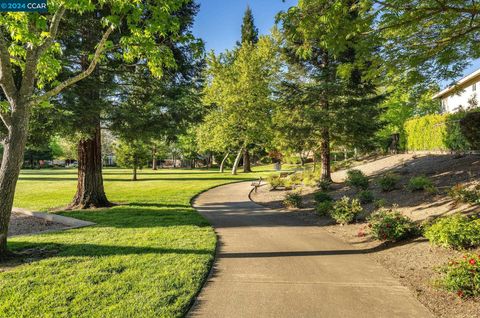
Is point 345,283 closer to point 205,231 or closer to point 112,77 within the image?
point 205,231

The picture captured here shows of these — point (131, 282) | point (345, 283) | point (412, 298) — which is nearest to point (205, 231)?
point (131, 282)

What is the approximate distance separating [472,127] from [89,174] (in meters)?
15.5

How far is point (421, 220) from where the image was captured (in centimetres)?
766

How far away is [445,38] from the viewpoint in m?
6.15

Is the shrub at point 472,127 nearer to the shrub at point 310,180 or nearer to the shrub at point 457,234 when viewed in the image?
the shrub at point 457,234

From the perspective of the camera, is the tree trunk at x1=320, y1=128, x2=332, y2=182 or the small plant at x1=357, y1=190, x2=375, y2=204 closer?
the small plant at x1=357, y1=190, x2=375, y2=204

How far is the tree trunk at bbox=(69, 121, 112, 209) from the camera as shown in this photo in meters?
12.3

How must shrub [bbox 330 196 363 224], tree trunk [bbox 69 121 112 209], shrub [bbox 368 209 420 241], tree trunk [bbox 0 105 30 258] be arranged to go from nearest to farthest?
1. tree trunk [bbox 0 105 30 258]
2. shrub [bbox 368 209 420 241]
3. shrub [bbox 330 196 363 224]
4. tree trunk [bbox 69 121 112 209]

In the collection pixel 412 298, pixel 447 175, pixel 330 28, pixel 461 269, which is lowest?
pixel 412 298

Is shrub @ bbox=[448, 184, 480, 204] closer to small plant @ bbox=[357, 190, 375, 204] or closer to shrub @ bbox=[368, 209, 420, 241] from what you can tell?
shrub @ bbox=[368, 209, 420, 241]

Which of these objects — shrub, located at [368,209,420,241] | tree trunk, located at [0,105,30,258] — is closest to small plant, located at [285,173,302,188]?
shrub, located at [368,209,420,241]

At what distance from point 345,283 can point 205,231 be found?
4.42 meters

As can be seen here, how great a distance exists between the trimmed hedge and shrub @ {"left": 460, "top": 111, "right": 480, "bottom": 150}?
100 centimetres

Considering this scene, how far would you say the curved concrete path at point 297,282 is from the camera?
13.5 feet
